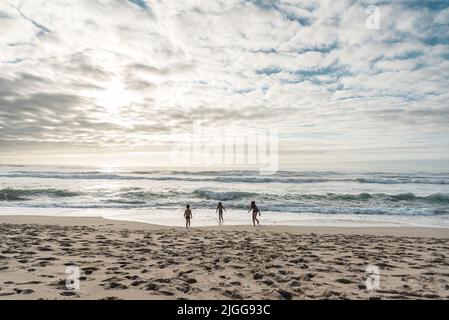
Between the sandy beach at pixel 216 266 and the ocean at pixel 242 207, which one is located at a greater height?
the sandy beach at pixel 216 266

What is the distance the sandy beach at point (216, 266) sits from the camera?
524 centimetres

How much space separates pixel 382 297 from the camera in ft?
16.7

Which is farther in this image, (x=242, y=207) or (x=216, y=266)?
(x=242, y=207)

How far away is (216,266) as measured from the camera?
22.9 feet

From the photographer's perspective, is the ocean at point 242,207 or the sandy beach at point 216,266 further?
the ocean at point 242,207

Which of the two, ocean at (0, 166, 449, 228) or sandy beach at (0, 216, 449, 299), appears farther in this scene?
ocean at (0, 166, 449, 228)

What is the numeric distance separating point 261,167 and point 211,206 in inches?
1843

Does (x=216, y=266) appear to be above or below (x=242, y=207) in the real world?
above

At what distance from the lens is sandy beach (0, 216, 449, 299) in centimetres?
524

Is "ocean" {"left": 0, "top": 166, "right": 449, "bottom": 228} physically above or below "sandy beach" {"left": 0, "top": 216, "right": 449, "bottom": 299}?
below
